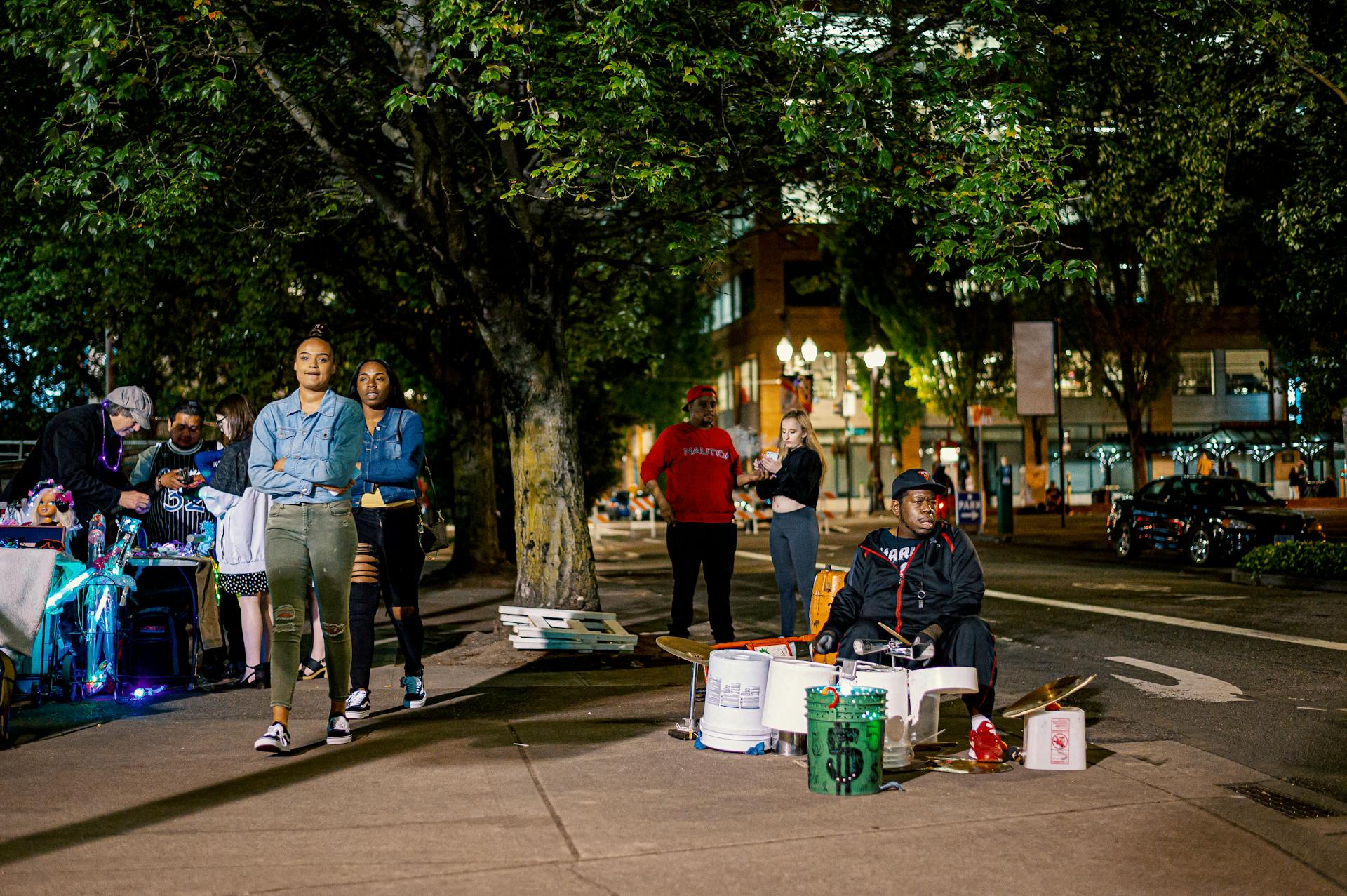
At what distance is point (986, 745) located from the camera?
255 inches

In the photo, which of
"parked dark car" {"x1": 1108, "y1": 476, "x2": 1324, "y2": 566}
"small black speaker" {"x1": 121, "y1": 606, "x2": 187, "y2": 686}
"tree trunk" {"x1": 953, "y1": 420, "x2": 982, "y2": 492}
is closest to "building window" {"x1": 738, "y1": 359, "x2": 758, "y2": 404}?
"tree trunk" {"x1": 953, "y1": 420, "x2": 982, "y2": 492}

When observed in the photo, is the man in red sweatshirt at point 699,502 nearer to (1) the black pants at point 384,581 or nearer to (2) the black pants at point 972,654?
(1) the black pants at point 384,581

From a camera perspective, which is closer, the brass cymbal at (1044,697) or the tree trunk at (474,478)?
the brass cymbal at (1044,697)

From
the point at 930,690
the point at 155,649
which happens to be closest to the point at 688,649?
the point at 930,690

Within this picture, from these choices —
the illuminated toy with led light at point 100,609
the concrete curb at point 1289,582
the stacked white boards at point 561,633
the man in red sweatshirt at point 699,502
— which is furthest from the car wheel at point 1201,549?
the illuminated toy with led light at point 100,609

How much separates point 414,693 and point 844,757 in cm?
332

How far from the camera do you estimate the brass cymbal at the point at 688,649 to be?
23.2 ft

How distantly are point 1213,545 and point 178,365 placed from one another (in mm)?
17066

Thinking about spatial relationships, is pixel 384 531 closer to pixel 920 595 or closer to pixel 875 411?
pixel 920 595

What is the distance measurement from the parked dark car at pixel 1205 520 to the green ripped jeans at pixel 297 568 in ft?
60.6

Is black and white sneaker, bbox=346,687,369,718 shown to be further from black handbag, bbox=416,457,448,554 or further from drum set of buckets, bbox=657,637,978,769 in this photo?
drum set of buckets, bbox=657,637,978,769

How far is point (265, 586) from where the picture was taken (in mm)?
9148

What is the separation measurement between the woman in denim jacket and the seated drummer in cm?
241

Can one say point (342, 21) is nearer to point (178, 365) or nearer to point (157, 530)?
point (157, 530)
